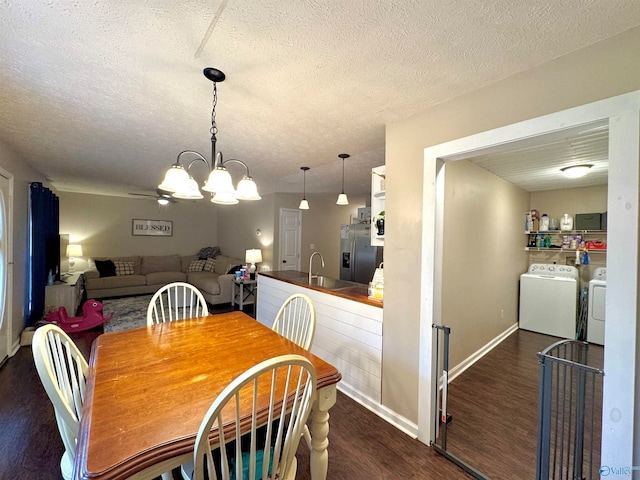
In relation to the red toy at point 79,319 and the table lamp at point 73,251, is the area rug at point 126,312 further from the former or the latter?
the table lamp at point 73,251

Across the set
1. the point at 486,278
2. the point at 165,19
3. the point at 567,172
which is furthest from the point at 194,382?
the point at 567,172

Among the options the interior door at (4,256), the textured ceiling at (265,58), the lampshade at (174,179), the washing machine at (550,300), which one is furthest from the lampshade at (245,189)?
the washing machine at (550,300)

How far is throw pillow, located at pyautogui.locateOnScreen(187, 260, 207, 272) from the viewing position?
678cm

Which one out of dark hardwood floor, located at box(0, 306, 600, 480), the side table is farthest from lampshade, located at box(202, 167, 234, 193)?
the side table

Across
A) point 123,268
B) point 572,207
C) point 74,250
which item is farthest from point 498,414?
point 74,250

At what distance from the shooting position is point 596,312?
3.52m

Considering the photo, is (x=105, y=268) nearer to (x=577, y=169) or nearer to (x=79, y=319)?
(x=79, y=319)

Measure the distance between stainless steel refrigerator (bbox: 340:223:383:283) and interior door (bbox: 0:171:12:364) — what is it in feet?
14.9

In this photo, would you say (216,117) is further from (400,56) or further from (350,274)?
(350,274)

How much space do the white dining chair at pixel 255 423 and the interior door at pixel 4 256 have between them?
3306mm

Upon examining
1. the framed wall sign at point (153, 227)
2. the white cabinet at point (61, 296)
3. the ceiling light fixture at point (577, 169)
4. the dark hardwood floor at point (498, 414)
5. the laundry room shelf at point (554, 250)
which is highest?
the ceiling light fixture at point (577, 169)

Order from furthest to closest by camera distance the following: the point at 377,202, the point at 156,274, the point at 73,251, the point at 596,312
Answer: the point at 156,274 → the point at 73,251 → the point at 596,312 → the point at 377,202

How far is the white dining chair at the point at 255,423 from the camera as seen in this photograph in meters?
0.82

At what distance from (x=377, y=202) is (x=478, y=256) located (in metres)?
1.52
